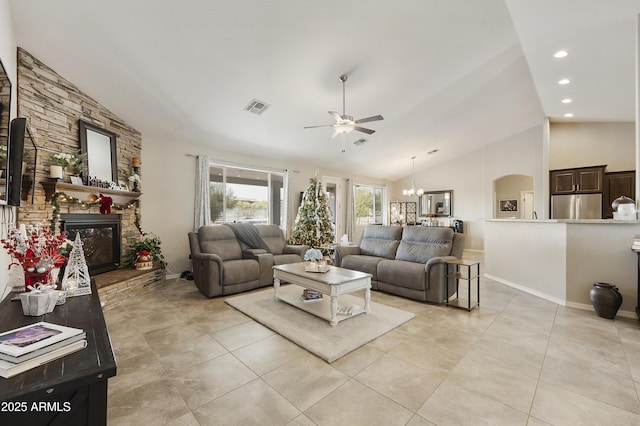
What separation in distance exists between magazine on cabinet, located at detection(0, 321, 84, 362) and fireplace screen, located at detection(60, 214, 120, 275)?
10.3 ft

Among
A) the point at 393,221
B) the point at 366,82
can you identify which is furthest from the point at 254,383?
the point at 393,221

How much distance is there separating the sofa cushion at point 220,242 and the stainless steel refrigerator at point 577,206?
282 inches

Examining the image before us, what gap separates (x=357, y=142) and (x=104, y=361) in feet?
20.9

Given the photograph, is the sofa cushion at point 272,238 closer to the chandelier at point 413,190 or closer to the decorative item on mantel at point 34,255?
the decorative item on mantel at point 34,255

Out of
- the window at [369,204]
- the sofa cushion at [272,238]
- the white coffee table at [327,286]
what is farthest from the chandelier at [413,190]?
the white coffee table at [327,286]

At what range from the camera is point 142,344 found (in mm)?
2705

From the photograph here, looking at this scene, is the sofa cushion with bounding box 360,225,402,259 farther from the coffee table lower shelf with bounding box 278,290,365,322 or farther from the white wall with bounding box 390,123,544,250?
the white wall with bounding box 390,123,544,250

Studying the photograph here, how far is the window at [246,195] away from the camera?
6082 mm

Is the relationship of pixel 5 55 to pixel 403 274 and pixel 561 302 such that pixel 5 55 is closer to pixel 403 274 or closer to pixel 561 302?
pixel 403 274

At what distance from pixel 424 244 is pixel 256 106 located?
3.53 meters

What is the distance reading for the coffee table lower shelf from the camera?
10.8 ft

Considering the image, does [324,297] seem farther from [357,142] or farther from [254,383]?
[357,142]

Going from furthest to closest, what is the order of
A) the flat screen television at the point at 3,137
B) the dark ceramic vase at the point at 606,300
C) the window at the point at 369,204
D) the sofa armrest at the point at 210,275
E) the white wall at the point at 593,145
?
the window at the point at 369,204, the white wall at the point at 593,145, the sofa armrest at the point at 210,275, the dark ceramic vase at the point at 606,300, the flat screen television at the point at 3,137

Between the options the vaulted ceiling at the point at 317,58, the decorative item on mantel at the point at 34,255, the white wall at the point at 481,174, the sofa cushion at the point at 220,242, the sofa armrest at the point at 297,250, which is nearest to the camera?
the decorative item on mantel at the point at 34,255
